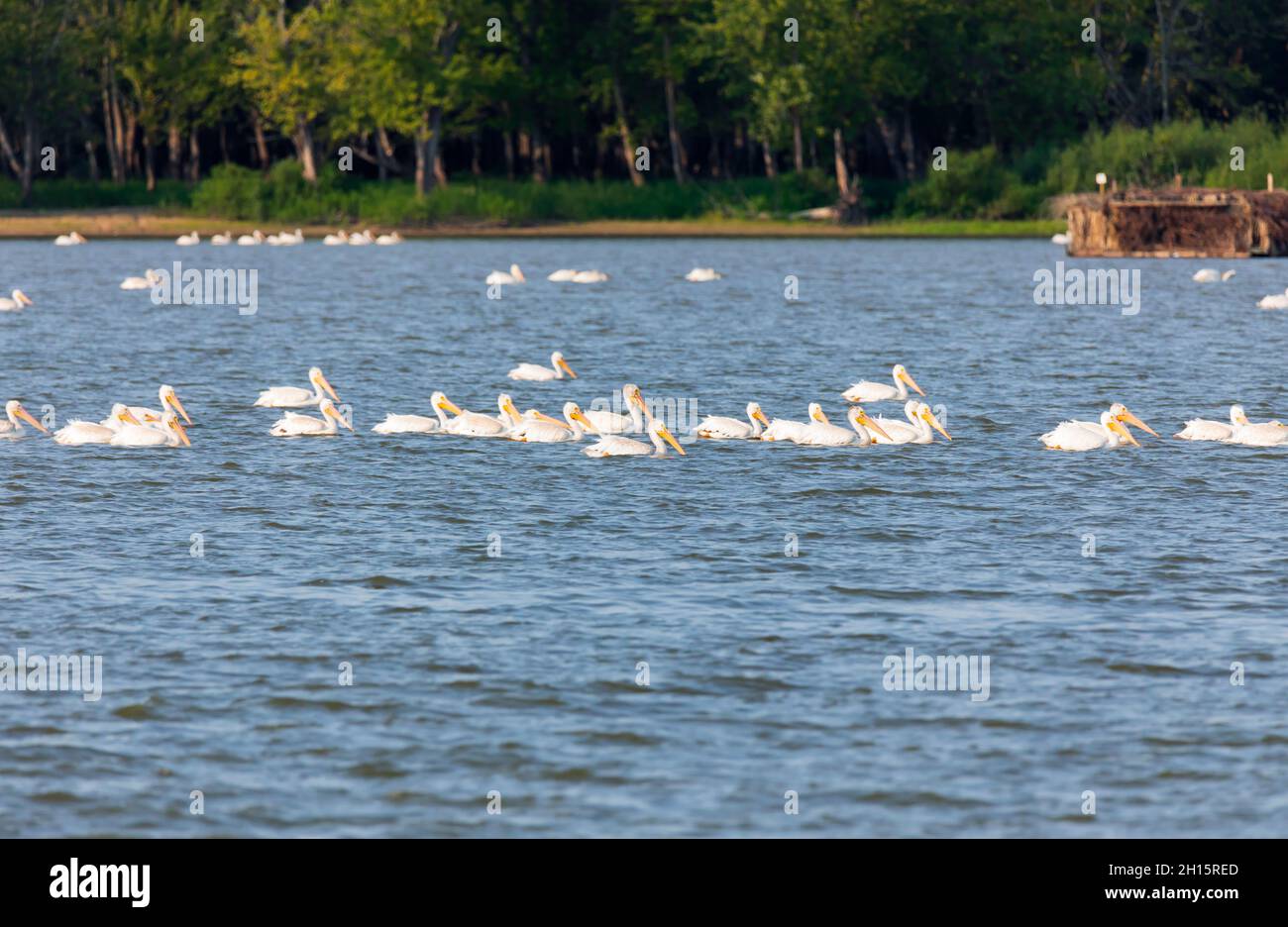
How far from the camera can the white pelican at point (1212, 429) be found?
24.3 meters

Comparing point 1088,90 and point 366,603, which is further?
point 1088,90

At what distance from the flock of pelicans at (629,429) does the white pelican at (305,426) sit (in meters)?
0.01

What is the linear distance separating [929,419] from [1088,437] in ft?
6.78

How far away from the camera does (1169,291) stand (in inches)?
2042

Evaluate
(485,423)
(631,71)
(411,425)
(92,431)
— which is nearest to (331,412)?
(411,425)

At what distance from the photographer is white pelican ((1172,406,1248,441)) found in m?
24.3

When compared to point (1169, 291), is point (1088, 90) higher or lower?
higher

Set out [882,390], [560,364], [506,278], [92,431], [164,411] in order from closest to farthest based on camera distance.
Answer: [92,431]
[164,411]
[882,390]
[560,364]
[506,278]

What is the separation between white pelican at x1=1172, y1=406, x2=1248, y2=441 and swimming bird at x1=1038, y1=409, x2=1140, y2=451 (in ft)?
2.78

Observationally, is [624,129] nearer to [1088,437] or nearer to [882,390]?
[882,390]

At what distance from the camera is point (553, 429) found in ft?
80.9
